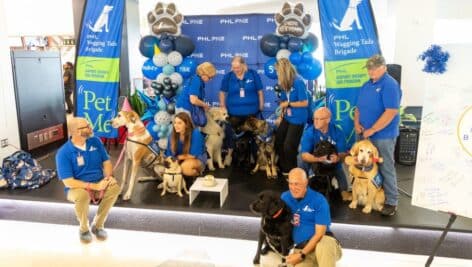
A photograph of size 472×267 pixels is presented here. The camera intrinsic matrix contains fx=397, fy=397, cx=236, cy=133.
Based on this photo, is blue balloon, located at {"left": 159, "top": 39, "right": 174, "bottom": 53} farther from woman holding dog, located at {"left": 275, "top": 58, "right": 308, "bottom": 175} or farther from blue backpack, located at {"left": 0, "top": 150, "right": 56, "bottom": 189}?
blue backpack, located at {"left": 0, "top": 150, "right": 56, "bottom": 189}

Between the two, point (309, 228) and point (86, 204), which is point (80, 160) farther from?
point (309, 228)

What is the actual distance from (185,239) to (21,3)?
5698 millimetres

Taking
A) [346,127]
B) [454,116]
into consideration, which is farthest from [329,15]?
[454,116]

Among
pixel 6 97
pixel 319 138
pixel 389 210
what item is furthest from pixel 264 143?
pixel 6 97

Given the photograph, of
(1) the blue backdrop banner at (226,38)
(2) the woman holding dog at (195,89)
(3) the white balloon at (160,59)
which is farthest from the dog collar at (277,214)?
(1) the blue backdrop banner at (226,38)

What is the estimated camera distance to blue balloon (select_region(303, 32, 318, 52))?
4.74m

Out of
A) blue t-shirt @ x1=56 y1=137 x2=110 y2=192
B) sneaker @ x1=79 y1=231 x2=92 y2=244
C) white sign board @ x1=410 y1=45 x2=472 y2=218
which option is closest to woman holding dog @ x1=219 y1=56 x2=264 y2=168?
blue t-shirt @ x1=56 y1=137 x2=110 y2=192

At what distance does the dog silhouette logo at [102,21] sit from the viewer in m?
4.75

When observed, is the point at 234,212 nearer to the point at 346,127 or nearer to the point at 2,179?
the point at 346,127

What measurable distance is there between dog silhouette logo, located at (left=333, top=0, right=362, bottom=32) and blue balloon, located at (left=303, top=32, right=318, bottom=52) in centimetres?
55

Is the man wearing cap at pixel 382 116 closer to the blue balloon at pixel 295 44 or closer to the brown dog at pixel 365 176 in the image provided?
the brown dog at pixel 365 176

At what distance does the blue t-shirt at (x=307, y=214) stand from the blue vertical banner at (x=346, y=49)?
185 centimetres

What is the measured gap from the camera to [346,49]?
14.0ft

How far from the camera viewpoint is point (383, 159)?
345 centimetres
